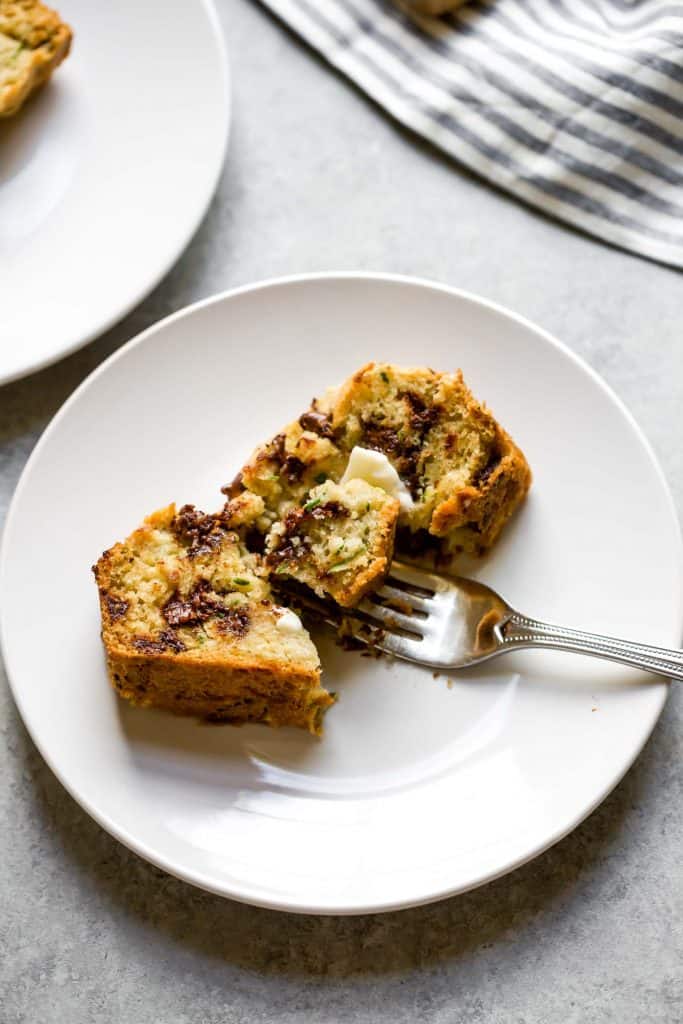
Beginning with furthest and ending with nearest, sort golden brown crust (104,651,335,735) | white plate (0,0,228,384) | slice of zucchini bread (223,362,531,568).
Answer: white plate (0,0,228,384) < slice of zucchini bread (223,362,531,568) < golden brown crust (104,651,335,735)

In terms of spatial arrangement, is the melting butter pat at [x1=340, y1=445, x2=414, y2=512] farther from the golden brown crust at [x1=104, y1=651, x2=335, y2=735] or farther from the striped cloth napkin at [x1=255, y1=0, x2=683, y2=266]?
the striped cloth napkin at [x1=255, y1=0, x2=683, y2=266]

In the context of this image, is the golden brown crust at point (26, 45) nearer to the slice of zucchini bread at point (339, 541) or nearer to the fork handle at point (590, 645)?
the slice of zucchini bread at point (339, 541)

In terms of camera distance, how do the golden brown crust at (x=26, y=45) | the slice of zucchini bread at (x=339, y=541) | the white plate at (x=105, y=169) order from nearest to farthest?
the slice of zucchini bread at (x=339, y=541) < the white plate at (x=105, y=169) < the golden brown crust at (x=26, y=45)

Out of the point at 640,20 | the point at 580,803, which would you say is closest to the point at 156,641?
the point at 580,803

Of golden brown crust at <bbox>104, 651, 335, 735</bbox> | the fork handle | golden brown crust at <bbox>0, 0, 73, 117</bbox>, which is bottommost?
the fork handle

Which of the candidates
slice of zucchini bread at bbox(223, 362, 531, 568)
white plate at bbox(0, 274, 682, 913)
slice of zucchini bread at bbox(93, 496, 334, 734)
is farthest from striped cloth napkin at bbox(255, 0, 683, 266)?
slice of zucchini bread at bbox(93, 496, 334, 734)

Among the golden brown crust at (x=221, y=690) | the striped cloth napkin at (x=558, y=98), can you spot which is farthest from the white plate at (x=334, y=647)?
the striped cloth napkin at (x=558, y=98)

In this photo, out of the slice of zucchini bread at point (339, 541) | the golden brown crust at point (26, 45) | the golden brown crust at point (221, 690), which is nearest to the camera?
the golden brown crust at point (221, 690)
